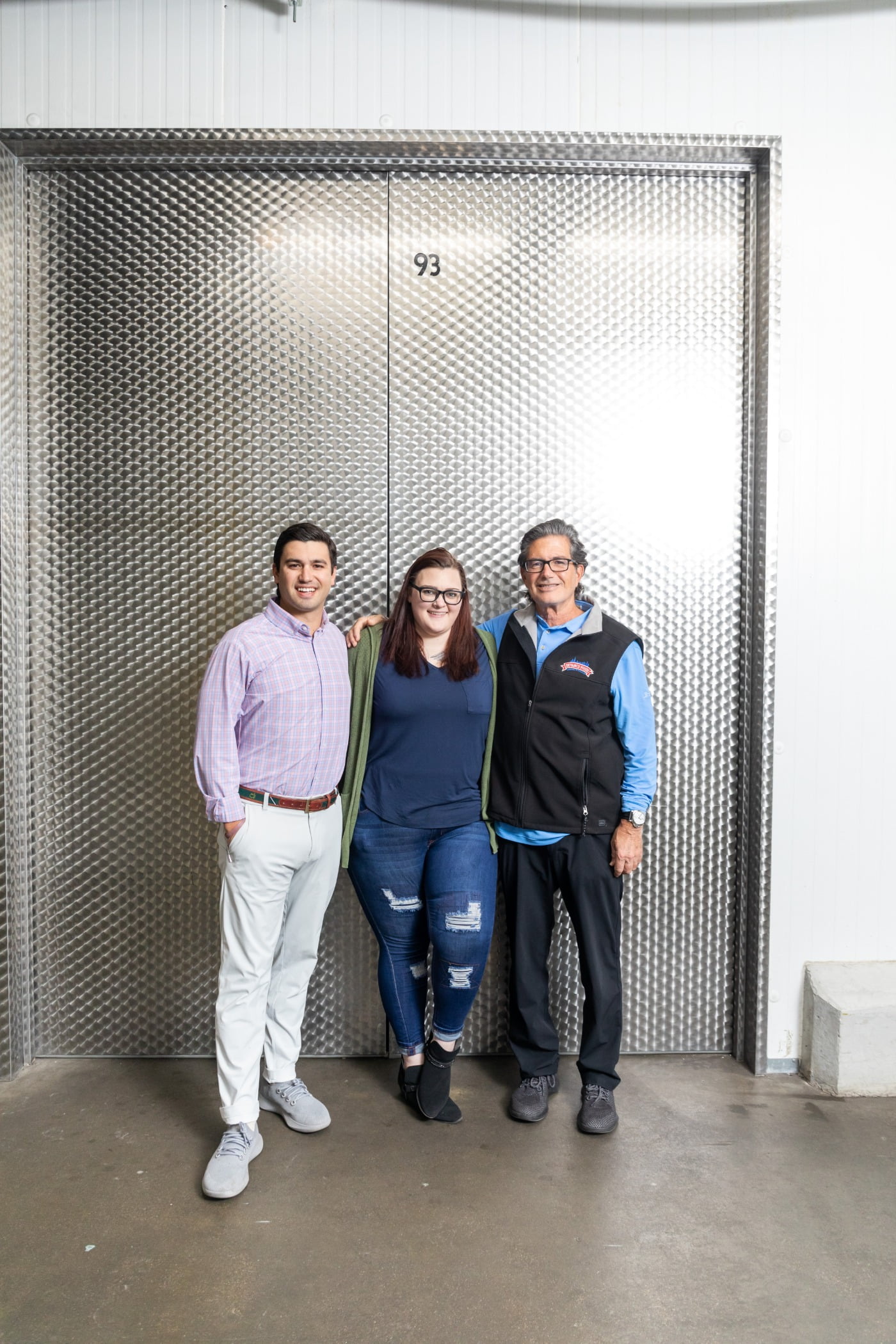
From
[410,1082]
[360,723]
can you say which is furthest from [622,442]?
[410,1082]

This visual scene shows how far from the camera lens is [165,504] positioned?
3.33 m

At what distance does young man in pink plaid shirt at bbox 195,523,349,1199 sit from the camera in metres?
2.53

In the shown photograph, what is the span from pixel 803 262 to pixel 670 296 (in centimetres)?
47

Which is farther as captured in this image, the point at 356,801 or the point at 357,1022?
the point at 357,1022

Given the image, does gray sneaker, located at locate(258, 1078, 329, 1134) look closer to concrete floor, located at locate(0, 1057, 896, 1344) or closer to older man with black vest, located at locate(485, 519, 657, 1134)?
concrete floor, located at locate(0, 1057, 896, 1344)

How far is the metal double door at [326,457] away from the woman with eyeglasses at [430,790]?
51 centimetres

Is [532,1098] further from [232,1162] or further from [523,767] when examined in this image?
[523,767]

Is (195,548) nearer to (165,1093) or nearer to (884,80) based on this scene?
(165,1093)

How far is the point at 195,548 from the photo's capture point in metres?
3.33

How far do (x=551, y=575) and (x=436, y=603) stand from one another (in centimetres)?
38

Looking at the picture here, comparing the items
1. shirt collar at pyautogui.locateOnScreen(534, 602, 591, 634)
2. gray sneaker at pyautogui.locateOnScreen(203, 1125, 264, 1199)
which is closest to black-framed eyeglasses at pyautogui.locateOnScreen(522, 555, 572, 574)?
shirt collar at pyautogui.locateOnScreen(534, 602, 591, 634)

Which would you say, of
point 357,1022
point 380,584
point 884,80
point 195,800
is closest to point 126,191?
point 380,584

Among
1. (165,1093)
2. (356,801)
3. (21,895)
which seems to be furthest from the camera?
(21,895)

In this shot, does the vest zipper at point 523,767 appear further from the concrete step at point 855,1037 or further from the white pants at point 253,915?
the concrete step at point 855,1037
